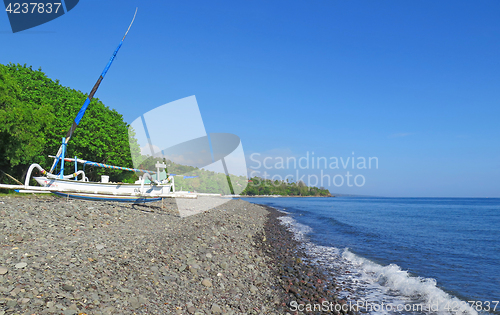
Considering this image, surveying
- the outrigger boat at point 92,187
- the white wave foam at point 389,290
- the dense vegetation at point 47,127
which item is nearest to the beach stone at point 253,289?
the white wave foam at point 389,290

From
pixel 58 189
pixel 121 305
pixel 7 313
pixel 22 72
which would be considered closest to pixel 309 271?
pixel 121 305

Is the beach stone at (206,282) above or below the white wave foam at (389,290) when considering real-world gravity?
above

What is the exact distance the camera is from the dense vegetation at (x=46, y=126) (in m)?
26.4

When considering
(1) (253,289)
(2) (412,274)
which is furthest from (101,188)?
(2) (412,274)

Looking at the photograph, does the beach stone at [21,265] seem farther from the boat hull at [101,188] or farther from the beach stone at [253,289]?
the boat hull at [101,188]

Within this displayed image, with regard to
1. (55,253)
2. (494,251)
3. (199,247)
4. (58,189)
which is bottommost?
(494,251)

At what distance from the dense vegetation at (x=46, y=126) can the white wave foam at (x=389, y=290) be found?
2982 cm

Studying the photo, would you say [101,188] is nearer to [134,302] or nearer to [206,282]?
[206,282]

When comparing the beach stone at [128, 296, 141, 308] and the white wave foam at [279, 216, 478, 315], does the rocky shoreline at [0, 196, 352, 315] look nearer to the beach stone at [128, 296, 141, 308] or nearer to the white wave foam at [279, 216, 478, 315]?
the beach stone at [128, 296, 141, 308]

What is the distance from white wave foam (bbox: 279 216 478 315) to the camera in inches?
395

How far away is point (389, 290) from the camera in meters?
11.8

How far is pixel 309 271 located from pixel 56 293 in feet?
34.6

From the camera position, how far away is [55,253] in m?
Answer: 8.38

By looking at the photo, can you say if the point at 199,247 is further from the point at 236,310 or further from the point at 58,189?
the point at 58,189
